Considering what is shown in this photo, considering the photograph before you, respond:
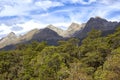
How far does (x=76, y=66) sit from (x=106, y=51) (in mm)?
15108

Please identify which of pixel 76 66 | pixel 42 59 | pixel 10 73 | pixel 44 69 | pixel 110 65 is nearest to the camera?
pixel 110 65

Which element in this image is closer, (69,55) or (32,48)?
(69,55)

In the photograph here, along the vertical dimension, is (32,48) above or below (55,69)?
above

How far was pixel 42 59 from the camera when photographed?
8662 centimetres

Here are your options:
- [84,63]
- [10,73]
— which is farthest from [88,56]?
[10,73]

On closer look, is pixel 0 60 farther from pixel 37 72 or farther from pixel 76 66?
pixel 76 66

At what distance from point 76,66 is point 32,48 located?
1450 inches

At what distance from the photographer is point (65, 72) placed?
2869 inches

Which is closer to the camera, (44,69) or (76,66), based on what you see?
(76,66)

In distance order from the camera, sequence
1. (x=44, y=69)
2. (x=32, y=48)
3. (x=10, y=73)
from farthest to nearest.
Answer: (x=32, y=48)
(x=10, y=73)
(x=44, y=69)

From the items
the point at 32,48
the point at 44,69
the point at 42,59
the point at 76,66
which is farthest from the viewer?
the point at 32,48

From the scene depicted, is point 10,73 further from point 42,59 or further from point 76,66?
Answer: point 76,66

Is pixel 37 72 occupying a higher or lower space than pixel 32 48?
lower

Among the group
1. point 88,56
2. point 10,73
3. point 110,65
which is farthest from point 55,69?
point 110,65
